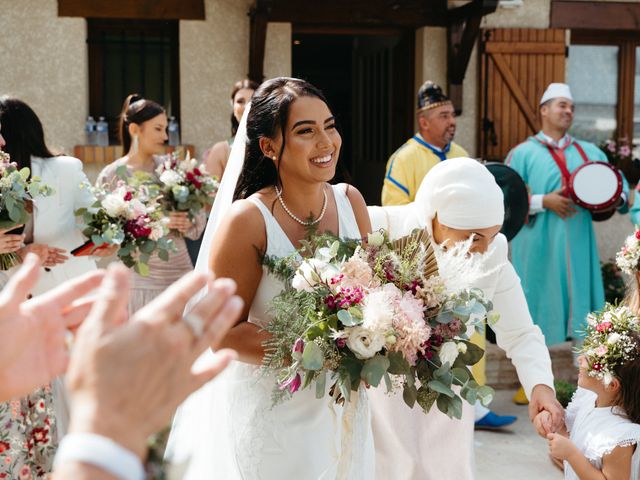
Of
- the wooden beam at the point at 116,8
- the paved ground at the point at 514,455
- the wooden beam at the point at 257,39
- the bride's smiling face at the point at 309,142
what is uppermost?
the wooden beam at the point at 116,8

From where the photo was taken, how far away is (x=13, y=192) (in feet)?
13.2

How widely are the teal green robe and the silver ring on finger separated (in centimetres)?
600

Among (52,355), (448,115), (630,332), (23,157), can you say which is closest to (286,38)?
(448,115)

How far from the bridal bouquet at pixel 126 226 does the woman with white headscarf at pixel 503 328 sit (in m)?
1.79

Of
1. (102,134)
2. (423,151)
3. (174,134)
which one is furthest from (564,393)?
(102,134)

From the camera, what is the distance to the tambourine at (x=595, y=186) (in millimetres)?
6891

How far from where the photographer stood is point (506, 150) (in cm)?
860

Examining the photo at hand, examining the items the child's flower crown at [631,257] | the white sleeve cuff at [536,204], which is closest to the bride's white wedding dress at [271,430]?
the child's flower crown at [631,257]

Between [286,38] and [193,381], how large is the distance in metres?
7.26

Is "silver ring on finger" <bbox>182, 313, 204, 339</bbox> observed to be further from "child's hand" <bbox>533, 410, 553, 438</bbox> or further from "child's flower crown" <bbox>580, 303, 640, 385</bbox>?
"child's flower crown" <bbox>580, 303, 640, 385</bbox>

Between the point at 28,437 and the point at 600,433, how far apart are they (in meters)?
2.47

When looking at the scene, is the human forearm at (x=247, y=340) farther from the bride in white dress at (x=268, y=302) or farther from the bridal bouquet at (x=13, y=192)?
the bridal bouquet at (x=13, y=192)

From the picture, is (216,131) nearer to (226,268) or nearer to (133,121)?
(133,121)

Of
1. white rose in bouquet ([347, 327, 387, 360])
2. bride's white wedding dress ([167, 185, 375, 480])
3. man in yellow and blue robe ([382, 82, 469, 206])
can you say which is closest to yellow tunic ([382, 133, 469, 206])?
man in yellow and blue robe ([382, 82, 469, 206])
